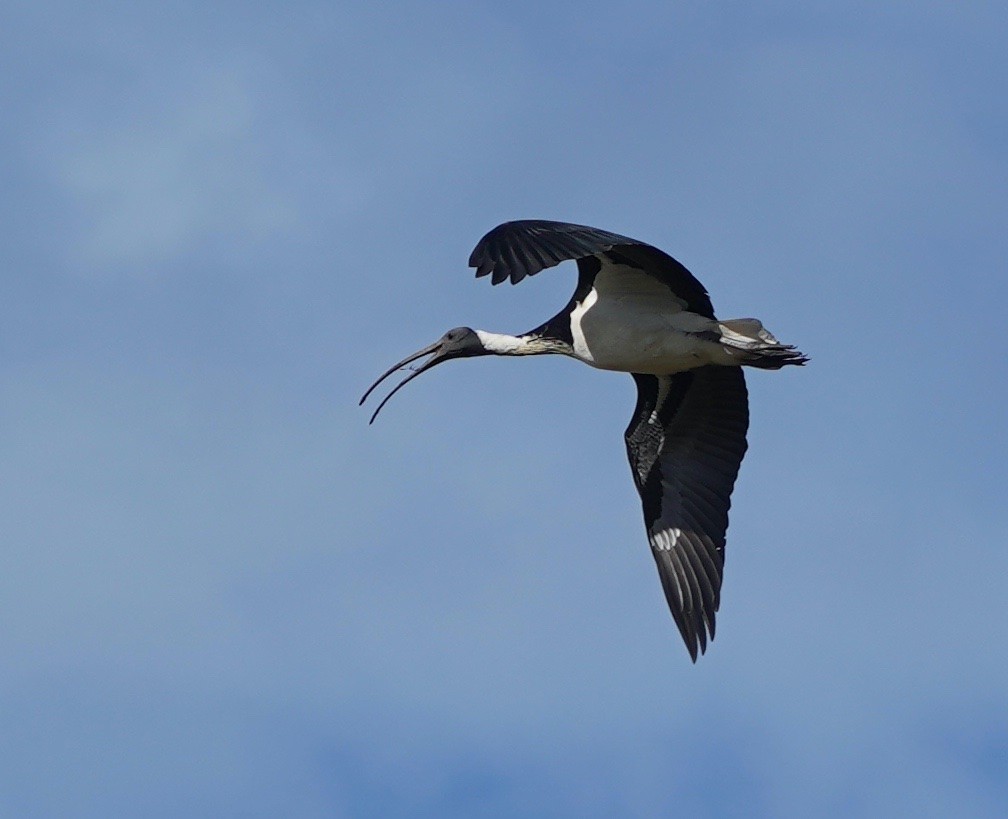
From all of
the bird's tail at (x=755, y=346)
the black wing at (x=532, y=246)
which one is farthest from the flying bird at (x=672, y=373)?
the black wing at (x=532, y=246)

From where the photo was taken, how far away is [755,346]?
16.5 meters

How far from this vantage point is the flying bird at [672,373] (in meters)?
16.7

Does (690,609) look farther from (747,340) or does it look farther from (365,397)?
(365,397)

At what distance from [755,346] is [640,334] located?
1041 millimetres

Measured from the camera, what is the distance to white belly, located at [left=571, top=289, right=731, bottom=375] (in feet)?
55.3

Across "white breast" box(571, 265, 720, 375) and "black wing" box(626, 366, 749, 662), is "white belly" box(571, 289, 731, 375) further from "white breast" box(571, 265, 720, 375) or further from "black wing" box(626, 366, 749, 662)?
"black wing" box(626, 366, 749, 662)

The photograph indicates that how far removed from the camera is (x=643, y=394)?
18328 mm

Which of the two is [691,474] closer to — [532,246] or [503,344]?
[503,344]

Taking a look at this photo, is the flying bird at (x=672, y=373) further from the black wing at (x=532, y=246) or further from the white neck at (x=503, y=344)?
the black wing at (x=532, y=246)

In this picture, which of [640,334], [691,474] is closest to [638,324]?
[640,334]

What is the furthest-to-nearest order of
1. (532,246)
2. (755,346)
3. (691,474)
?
(691,474), (755,346), (532,246)

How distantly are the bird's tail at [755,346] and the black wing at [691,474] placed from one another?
0.96m

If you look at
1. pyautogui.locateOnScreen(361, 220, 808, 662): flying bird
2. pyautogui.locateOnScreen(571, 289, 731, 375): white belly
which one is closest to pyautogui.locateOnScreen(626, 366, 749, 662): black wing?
pyautogui.locateOnScreen(361, 220, 808, 662): flying bird

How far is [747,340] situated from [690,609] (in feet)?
9.20
